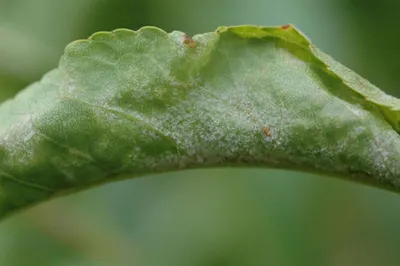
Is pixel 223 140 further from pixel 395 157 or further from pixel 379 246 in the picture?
pixel 379 246

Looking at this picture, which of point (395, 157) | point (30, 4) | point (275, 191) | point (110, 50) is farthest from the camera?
point (30, 4)

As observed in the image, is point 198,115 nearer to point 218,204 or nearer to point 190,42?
point 190,42

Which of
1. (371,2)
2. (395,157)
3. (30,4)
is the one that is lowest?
(395,157)

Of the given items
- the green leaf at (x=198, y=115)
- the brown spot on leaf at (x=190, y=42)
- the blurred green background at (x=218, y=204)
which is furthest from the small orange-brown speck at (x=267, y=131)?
the blurred green background at (x=218, y=204)

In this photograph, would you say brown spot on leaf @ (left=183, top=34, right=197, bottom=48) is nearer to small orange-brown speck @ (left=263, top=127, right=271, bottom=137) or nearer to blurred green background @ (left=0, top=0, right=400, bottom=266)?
small orange-brown speck @ (left=263, top=127, right=271, bottom=137)

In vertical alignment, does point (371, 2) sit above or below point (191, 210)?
above

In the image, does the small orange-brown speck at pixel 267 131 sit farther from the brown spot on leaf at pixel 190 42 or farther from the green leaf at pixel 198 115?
the brown spot on leaf at pixel 190 42

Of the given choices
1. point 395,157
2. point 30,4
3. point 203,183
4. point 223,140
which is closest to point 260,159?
point 223,140

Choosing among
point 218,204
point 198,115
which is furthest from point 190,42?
point 218,204
